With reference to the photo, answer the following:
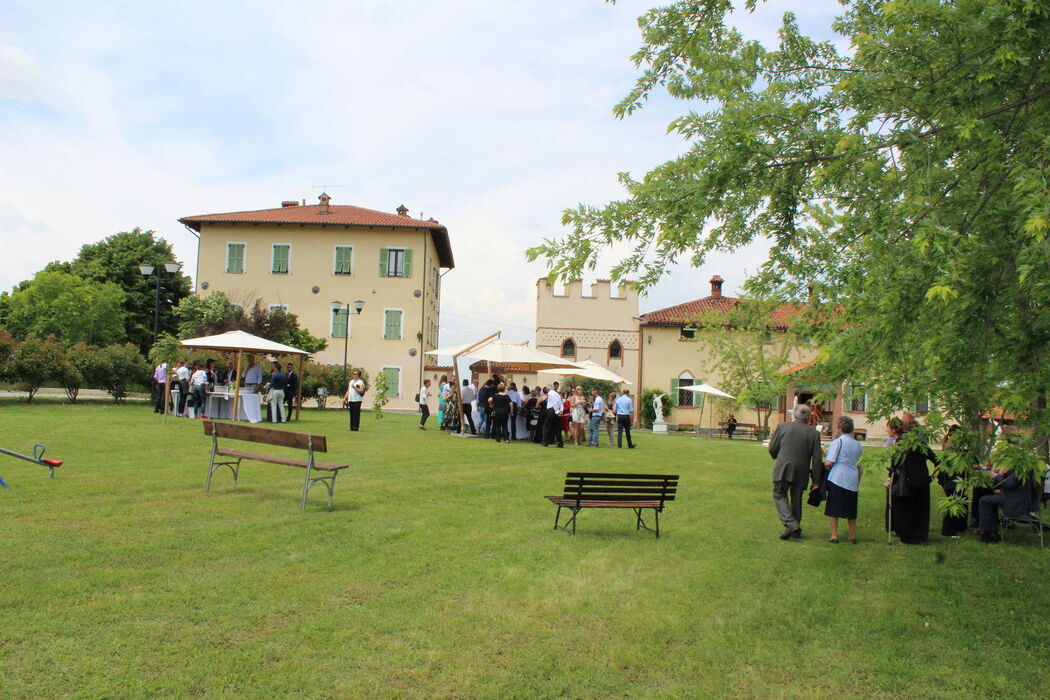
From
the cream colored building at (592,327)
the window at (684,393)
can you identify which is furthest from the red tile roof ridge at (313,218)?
the window at (684,393)

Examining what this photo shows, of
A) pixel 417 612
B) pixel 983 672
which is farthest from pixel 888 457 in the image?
pixel 417 612

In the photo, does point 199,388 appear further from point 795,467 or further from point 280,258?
point 280,258

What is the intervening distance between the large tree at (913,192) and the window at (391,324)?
36.2 meters

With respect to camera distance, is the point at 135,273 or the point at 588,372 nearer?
the point at 588,372

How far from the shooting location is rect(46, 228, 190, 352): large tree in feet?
172

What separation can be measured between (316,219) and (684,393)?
70.0 ft

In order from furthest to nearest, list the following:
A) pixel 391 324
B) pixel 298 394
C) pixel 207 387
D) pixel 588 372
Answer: pixel 391 324 → pixel 588 372 → pixel 298 394 → pixel 207 387

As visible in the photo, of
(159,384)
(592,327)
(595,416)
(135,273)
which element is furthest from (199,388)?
(135,273)

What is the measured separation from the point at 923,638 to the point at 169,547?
5850mm

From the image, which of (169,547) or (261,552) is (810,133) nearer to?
(261,552)

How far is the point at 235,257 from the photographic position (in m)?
42.4

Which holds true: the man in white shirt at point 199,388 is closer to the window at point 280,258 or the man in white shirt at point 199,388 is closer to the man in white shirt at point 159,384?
the man in white shirt at point 159,384

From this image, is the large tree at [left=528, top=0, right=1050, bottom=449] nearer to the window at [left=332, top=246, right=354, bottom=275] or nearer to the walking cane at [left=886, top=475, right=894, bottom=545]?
the walking cane at [left=886, top=475, right=894, bottom=545]

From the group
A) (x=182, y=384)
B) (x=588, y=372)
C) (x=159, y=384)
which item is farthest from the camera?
(x=588, y=372)
